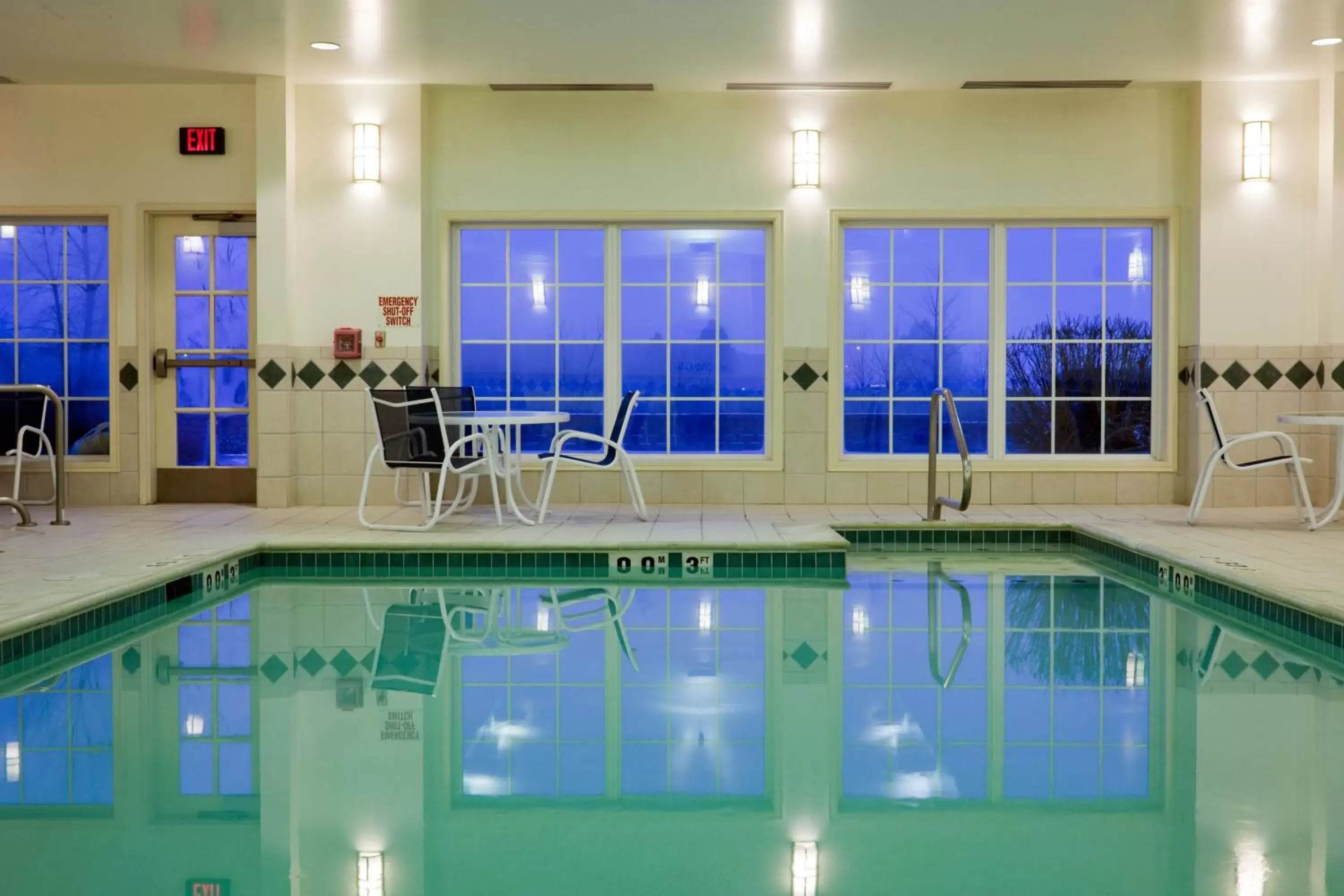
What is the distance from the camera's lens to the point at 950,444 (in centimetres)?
808

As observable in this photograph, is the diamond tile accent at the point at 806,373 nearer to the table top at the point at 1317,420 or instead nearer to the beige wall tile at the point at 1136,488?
the beige wall tile at the point at 1136,488

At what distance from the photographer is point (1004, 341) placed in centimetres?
797

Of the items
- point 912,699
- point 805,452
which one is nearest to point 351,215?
point 805,452

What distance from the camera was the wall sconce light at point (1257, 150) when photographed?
750cm

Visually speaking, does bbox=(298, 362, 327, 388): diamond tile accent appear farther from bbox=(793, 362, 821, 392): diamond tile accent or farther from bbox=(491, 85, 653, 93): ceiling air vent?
bbox=(793, 362, 821, 392): diamond tile accent

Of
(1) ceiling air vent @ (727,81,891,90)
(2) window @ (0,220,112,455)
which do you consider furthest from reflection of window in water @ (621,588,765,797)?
(2) window @ (0,220,112,455)

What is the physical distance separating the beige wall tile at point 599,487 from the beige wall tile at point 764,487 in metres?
0.80

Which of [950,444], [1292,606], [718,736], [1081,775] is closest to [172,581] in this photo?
[718,736]

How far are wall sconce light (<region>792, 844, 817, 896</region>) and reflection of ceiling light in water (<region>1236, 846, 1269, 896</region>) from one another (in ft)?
2.26

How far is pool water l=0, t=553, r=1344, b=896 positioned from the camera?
7.31ft

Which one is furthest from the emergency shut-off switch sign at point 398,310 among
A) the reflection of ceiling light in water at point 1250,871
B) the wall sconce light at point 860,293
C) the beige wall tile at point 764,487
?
the reflection of ceiling light in water at point 1250,871

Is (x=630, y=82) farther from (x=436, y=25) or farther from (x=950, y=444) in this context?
(x=950, y=444)

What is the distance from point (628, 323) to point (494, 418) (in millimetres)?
1963

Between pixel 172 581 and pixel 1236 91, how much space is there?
6.44 metres
